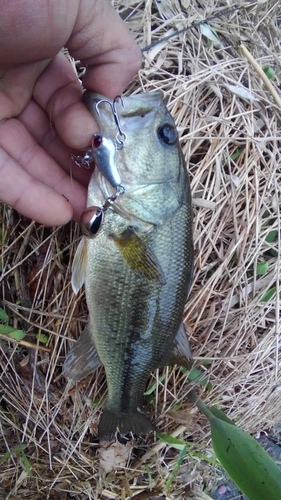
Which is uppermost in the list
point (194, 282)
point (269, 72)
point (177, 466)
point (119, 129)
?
point (119, 129)

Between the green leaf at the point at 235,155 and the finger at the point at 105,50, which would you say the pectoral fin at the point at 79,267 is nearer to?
the finger at the point at 105,50

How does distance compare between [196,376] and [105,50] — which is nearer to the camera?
[105,50]

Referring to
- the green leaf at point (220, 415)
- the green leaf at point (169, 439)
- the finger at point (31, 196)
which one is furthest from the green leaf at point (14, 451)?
the finger at point (31, 196)

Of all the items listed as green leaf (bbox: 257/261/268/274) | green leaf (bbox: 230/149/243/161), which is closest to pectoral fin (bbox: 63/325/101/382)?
green leaf (bbox: 257/261/268/274)

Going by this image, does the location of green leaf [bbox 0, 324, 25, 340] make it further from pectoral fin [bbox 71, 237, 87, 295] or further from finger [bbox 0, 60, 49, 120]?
finger [bbox 0, 60, 49, 120]

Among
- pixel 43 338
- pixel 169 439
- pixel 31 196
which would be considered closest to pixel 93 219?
pixel 31 196

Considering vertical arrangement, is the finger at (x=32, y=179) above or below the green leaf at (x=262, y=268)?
above

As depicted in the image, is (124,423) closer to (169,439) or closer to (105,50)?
(169,439)
